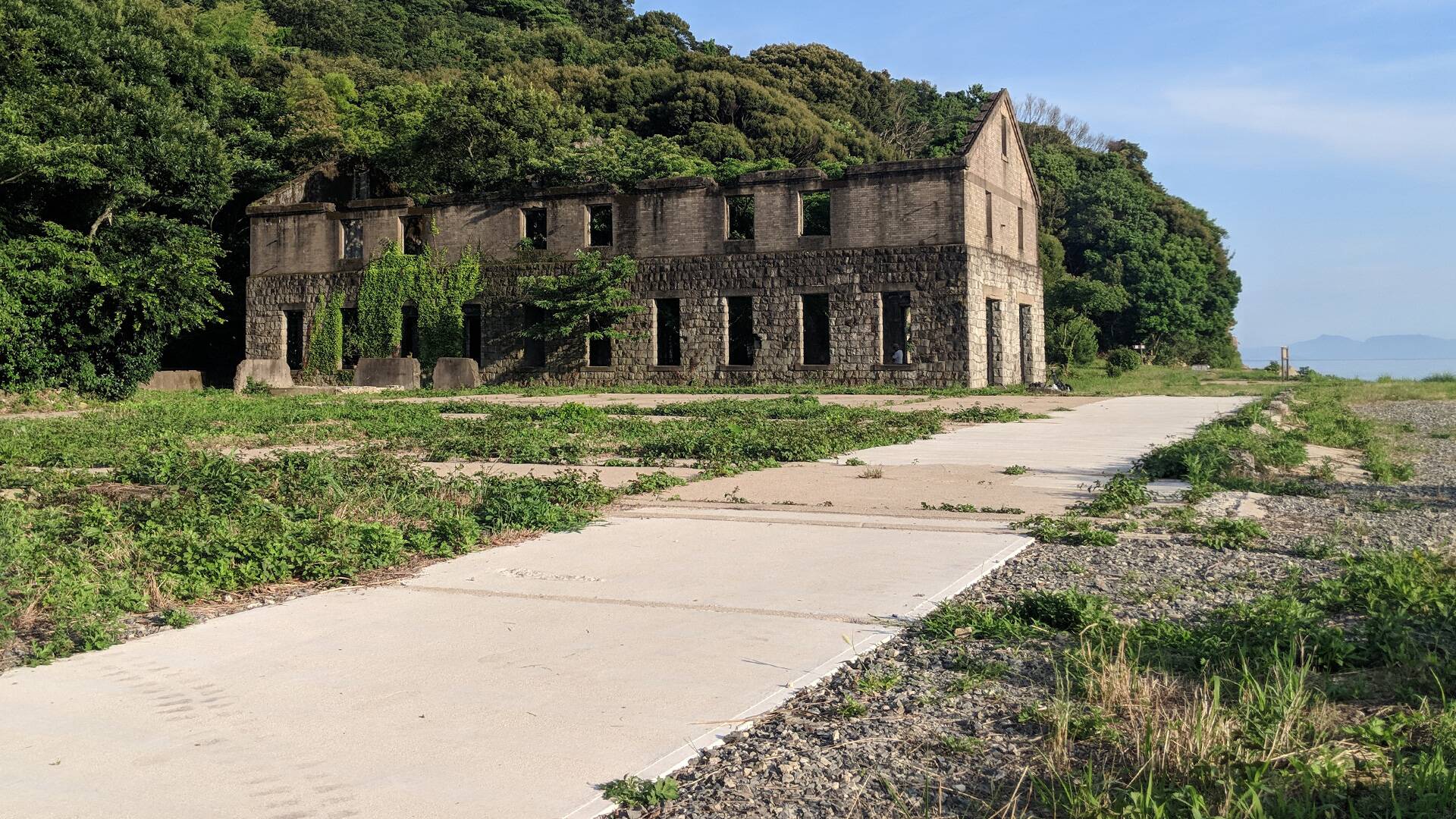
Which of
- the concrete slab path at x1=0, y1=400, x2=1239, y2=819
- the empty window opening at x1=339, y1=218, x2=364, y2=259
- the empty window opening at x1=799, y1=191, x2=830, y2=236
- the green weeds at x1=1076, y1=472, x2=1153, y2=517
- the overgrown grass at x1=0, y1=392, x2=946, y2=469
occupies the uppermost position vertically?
the empty window opening at x1=799, y1=191, x2=830, y2=236

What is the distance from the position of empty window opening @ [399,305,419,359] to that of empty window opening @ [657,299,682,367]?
7.46m

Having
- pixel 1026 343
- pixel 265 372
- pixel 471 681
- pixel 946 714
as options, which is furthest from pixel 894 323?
pixel 946 714

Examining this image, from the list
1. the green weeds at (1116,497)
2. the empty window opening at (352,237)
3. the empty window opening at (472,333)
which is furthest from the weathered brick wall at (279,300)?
the green weeds at (1116,497)

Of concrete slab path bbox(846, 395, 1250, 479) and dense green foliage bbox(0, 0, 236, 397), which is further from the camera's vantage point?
dense green foliage bbox(0, 0, 236, 397)

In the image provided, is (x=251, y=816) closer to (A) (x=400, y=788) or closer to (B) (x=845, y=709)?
(A) (x=400, y=788)

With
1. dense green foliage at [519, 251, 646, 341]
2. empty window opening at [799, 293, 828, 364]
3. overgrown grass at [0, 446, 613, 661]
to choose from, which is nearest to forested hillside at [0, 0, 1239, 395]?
empty window opening at [799, 293, 828, 364]

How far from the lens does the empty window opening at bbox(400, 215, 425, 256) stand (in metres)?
34.4

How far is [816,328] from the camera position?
42562 mm

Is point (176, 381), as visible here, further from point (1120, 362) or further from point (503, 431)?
point (1120, 362)

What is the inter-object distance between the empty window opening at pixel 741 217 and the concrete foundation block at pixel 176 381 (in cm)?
1641

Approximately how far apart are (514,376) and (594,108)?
89.8 ft

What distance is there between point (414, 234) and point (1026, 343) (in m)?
19.5

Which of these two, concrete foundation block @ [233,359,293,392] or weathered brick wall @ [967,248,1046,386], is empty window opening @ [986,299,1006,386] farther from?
concrete foundation block @ [233,359,293,392]

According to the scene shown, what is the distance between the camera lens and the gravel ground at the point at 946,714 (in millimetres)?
2945
